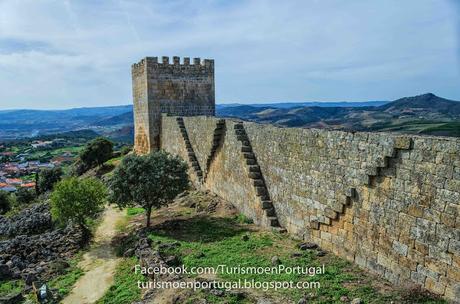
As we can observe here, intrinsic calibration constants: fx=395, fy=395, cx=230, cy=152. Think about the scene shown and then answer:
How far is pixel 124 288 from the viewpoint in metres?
10.3

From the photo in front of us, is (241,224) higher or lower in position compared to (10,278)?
higher

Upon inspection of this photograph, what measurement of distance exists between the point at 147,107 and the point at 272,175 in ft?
42.7

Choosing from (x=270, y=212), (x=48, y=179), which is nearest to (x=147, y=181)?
(x=270, y=212)

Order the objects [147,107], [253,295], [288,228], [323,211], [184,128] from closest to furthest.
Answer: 1. [253,295]
2. [323,211]
3. [288,228]
4. [184,128]
5. [147,107]

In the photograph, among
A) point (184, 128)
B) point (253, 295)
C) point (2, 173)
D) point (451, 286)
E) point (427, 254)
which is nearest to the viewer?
point (451, 286)

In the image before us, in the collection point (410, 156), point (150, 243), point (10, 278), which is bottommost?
point (10, 278)

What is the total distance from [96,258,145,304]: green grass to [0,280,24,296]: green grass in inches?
114

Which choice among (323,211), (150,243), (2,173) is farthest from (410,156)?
(2,173)

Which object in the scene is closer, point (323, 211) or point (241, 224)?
point (323, 211)

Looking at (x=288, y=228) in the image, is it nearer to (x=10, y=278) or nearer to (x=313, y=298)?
(x=313, y=298)

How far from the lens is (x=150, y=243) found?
12953 mm

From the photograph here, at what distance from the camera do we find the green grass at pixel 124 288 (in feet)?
31.6

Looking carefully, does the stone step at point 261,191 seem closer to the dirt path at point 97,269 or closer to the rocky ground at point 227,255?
the rocky ground at point 227,255

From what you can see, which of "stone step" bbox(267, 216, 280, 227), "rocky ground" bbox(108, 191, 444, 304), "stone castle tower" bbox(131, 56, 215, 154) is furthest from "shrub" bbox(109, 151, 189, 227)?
"stone castle tower" bbox(131, 56, 215, 154)
